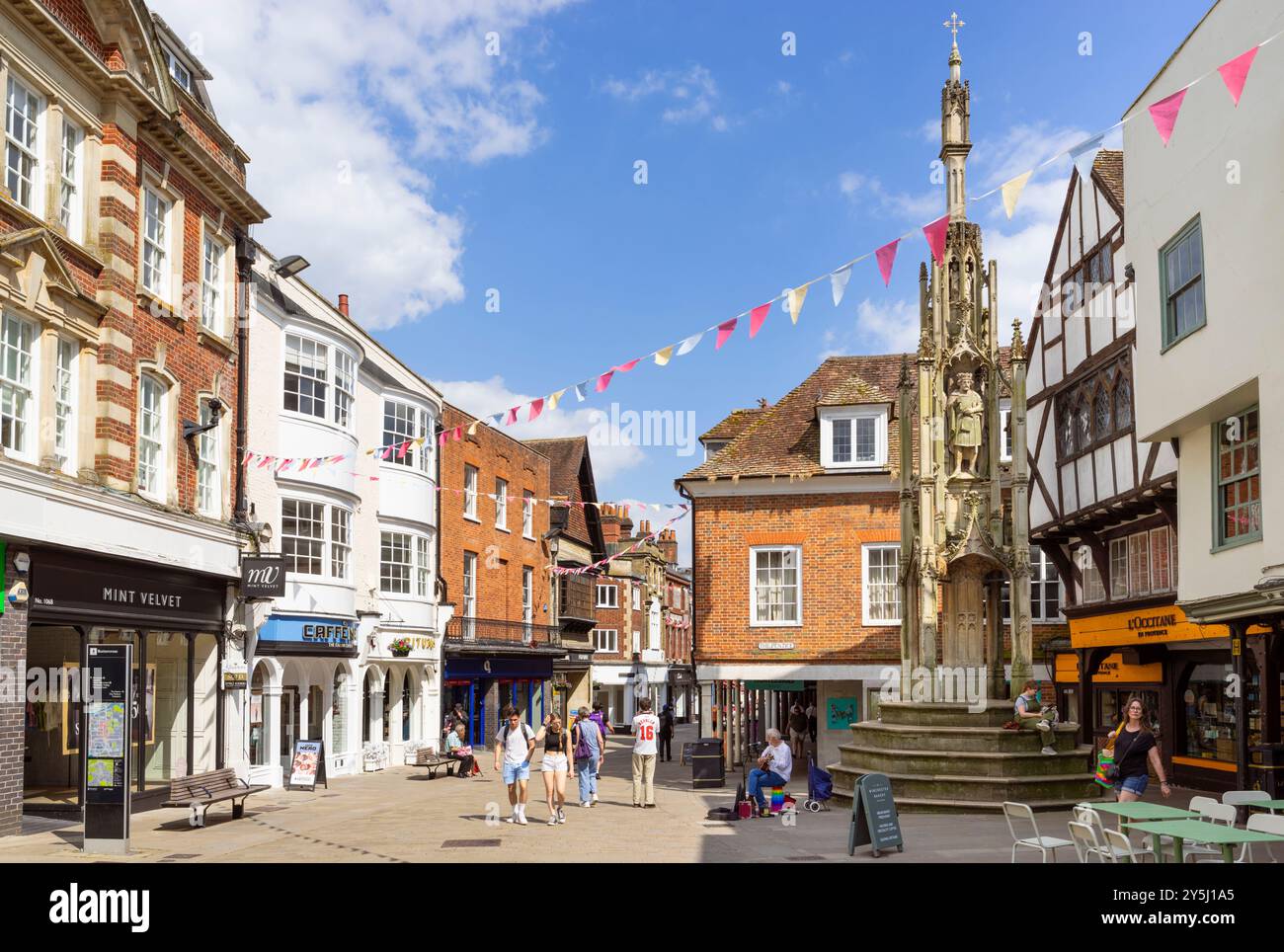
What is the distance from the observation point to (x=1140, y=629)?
23281 millimetres

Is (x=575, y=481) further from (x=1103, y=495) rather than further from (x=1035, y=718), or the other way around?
(x=1035, y=718)

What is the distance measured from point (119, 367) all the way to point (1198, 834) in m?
14.6

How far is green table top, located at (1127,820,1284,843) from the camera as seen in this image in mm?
9531

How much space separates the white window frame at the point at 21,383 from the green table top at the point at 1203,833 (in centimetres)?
1319

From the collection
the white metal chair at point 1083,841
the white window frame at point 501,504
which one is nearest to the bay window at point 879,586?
the white window frame at point 501,504

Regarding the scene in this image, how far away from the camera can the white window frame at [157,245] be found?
60.1 feet

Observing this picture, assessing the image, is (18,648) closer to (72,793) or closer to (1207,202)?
(72,793)

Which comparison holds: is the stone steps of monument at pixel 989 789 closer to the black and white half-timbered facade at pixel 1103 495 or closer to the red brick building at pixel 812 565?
the black and white half-timbered facade at pixel 1103 495

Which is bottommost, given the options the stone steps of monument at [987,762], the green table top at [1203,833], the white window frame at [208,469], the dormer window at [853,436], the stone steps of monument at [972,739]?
the stone steps of monument at [987,762]

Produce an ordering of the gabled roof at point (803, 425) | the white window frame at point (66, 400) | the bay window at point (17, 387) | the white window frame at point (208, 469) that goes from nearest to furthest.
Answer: the bay window at point (17, 387), the white window frame at point (66, 400), the white window frame at point (208, 469), the gabled roof at point (803, 425)

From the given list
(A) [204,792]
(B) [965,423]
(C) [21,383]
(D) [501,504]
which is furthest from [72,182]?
(D) [501,504]

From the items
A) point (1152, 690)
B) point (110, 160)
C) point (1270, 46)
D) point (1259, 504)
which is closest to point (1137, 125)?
point (1270, 46)

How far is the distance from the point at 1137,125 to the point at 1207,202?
A: 2941mm

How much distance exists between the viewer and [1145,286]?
1770 centimetres
